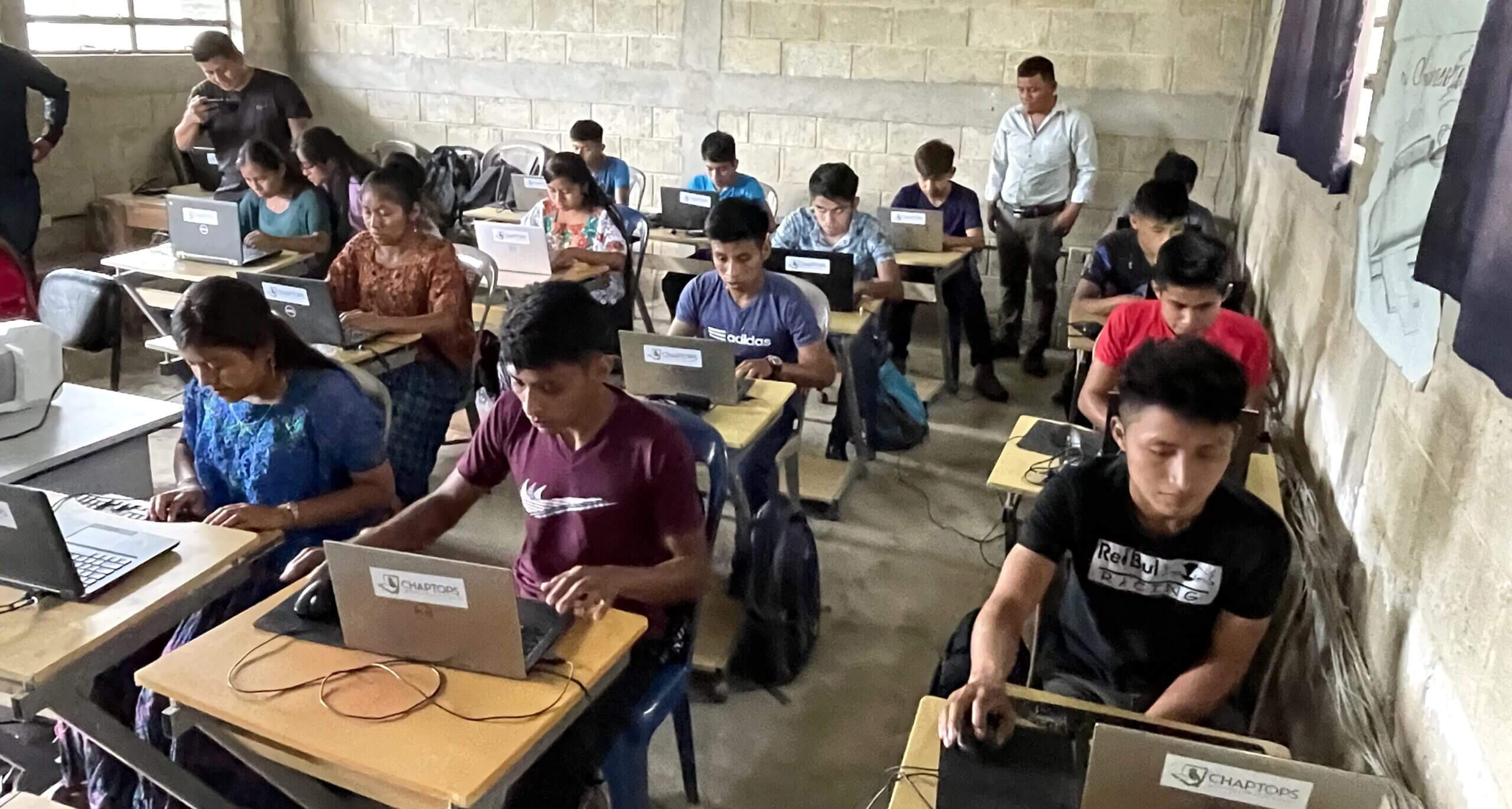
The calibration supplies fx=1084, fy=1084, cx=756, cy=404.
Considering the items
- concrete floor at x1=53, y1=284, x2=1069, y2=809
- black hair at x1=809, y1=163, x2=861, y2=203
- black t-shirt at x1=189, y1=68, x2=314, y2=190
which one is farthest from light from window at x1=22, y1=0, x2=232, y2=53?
black hair at x1=809, y1=163, x2=861, y2=203

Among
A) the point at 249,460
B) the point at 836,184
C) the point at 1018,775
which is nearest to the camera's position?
the point at 1018,775

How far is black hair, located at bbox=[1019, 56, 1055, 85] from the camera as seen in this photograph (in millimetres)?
5199

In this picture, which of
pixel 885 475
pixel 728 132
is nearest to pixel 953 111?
pixel 728 132

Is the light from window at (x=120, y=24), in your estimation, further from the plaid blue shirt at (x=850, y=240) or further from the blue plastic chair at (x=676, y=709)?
the blue plastic chair at (x=676, y=709)

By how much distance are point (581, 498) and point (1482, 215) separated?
1.36 metres

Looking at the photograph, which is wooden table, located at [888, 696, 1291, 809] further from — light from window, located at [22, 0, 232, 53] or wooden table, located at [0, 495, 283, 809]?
light from window, located at [22, 0, 232, 53]

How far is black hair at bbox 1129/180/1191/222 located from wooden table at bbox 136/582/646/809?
9.16ft

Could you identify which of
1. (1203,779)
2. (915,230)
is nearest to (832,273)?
(915,230)

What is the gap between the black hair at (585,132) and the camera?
18.4 feet

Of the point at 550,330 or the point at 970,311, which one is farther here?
the point at 970,311

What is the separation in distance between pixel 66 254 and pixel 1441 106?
20.9 feet

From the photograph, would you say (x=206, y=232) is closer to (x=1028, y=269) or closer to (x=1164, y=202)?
(x=1164, y=202)

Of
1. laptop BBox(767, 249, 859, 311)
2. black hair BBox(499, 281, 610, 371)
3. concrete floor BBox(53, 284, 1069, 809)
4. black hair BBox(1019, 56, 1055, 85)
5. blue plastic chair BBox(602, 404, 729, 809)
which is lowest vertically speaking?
concrete floor BBox(53, 284, 1069, 809)

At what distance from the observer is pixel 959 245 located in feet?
15.8
